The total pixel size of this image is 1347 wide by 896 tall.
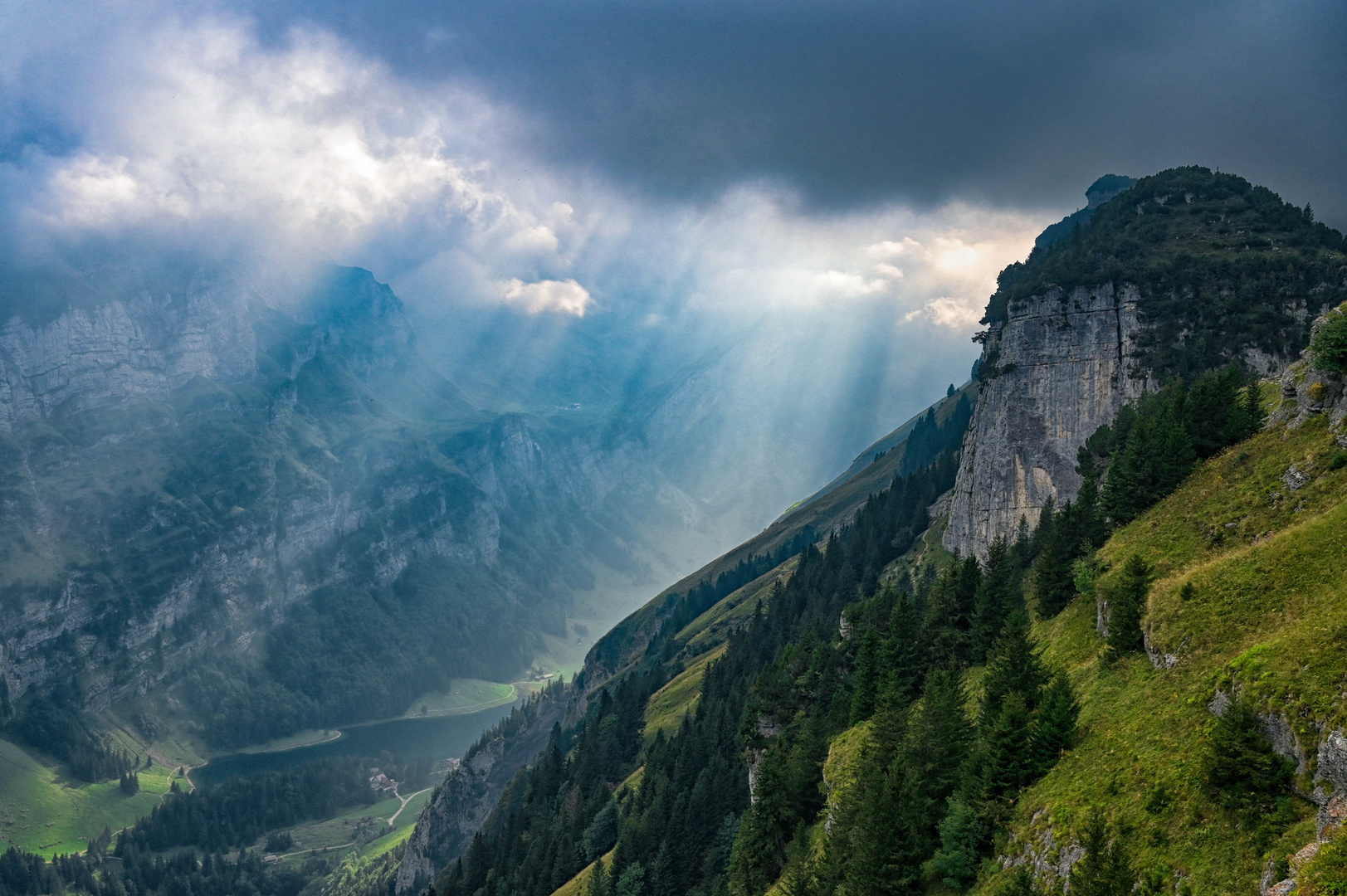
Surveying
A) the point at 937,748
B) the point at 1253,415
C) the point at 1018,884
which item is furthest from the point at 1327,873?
the point at 1253,415

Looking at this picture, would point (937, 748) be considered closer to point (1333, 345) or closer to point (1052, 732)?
point (1052, 732)

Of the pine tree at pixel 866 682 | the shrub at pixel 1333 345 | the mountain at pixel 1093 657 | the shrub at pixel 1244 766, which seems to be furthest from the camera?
the pine tree at pixel 866 682

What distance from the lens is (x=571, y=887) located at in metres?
95.4

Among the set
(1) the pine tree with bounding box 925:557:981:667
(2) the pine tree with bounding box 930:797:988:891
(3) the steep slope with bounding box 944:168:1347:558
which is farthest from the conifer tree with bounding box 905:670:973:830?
(3) the steep slope with bounding box 944:168:1347:558

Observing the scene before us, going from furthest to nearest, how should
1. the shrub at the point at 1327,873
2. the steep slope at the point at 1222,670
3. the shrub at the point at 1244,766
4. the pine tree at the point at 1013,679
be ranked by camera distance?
1. the pine tree at the point at 1013,679
2. the shrub at the point at 1244,766
3. the steep slope at the point at 1222,670
4. the shrub at the point at 1327,873

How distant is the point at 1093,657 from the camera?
131 ft

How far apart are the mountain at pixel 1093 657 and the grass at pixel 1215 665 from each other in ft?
0.40

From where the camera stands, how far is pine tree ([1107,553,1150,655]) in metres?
36.5

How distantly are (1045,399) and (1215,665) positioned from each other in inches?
3196

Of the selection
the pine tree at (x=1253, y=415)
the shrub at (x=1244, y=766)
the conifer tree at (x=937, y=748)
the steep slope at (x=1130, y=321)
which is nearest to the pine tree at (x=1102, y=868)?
the shrub at (x=1244, y=766)

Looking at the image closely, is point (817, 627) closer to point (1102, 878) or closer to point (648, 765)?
point (648, 765)

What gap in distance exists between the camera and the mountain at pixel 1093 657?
2514 cm

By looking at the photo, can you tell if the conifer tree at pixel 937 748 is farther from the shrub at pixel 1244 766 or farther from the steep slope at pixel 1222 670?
the shrub at pixel 1244 766

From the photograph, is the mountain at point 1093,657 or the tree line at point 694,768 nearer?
the mountain at point 1093,657
